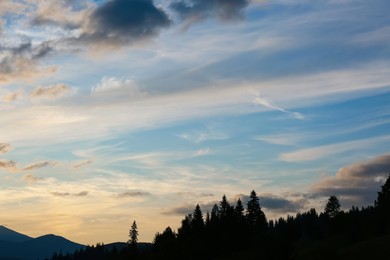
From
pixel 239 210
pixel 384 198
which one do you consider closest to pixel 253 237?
pixel 239 210

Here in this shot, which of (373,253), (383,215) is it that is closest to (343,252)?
(373,253)

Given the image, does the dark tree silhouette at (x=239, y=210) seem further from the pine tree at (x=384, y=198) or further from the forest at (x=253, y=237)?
the pine tree at (x=384, y=198)

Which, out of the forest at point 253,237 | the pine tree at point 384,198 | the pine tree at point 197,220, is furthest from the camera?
the pine tree at point 197,220

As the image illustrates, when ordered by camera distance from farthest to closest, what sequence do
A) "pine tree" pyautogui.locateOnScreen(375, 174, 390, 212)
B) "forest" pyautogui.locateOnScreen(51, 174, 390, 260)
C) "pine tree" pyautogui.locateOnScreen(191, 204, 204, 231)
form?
1. "pine tree" pyautogui.locateOnScreen(191, 204, 204, 231)
2. "pine tree" pyautogui.locateOnScreen(375, 174, 390, 212)
3. "forest" pyautogui.locateOnScreen(51, 174, 390, 260)

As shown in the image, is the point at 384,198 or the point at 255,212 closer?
the point at 384,198

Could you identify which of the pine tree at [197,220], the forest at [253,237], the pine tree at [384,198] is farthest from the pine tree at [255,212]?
the pine tree at [384,198]

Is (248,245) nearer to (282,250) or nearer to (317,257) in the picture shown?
(282,250)

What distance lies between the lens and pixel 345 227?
144 m

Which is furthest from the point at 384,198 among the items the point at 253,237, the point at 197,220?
the point at 197,220

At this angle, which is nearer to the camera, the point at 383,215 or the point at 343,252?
the point at 343,252

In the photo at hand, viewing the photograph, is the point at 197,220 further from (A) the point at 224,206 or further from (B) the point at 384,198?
(B) the point at 384,198

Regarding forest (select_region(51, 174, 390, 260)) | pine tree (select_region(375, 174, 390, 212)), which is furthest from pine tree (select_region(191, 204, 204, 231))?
pine tree (select_region(375, 174, 390, 212))

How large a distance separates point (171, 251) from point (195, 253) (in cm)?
825

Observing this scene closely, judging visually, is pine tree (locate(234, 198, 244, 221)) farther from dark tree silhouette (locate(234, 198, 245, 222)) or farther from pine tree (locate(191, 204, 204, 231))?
pine tree (locate(191, 204, 204, 231))
